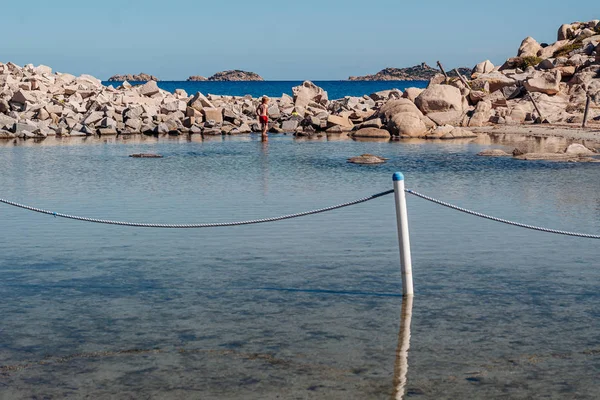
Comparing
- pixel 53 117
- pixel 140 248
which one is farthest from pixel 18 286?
pixel 53 117

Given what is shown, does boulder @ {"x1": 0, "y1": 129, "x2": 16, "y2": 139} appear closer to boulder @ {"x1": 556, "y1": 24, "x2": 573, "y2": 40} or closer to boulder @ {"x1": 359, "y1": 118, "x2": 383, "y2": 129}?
boulder @ {"x1": 359, "y1": 118, "x2": 383, "y2": 129}

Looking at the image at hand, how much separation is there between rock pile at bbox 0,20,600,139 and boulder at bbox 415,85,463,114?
1.9 inches

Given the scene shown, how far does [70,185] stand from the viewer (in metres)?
18.9

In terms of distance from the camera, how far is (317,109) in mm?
45281

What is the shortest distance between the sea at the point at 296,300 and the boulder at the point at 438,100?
A: 69.9 feet

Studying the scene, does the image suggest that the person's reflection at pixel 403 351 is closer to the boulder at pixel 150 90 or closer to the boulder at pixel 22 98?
the boulder at pixel 22 98

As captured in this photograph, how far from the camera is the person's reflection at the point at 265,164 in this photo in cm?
1860

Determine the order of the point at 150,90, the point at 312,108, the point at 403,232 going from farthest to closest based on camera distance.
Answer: the point at 150,90 → the point at 312,108 → the point at 403,232

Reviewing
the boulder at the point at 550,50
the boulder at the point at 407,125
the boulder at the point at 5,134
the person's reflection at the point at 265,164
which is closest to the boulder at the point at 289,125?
the person's reflection at the point at 265,164

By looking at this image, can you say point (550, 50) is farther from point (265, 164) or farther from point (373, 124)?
point (265, 164)

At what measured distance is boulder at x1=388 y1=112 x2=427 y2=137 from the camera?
3509cm

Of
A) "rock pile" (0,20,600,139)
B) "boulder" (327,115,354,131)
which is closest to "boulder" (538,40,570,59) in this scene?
"rock pile" (0,20,600,139)

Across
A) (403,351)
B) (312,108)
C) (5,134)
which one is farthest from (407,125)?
(403,351)

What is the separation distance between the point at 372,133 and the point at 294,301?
2774cm
